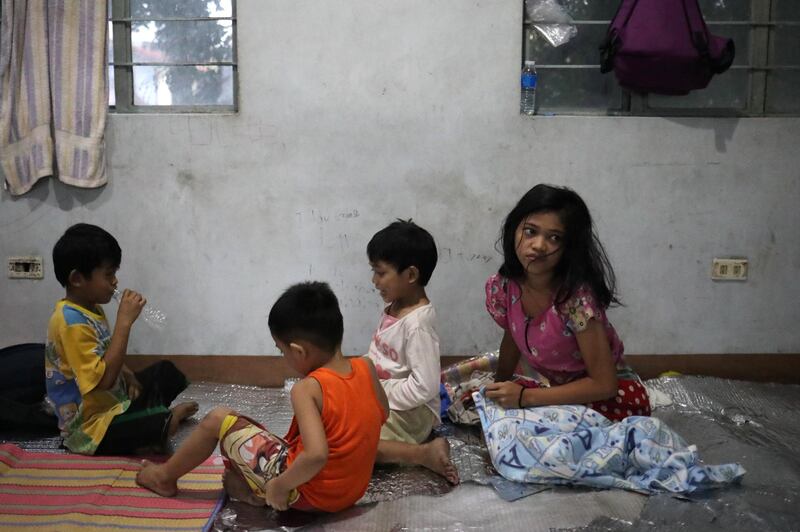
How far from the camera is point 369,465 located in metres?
1.86

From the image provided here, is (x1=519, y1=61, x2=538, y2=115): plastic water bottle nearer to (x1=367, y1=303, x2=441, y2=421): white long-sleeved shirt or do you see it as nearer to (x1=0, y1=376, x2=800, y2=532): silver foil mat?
(x1=367, y1=303, x2=441, y2=421): white long-sleeved shirt

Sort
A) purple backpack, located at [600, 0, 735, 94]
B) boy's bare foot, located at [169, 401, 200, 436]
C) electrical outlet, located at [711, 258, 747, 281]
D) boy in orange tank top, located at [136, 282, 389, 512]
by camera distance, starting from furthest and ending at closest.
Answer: electrical outlet, located at [711, 258, 747, 281] < purple backpack, located at [600, 0, 735, 94] < boy's bare foot, located at [169, 401, 200, 436] < boy in orange tank top, located at [136, 282, 389, 512]

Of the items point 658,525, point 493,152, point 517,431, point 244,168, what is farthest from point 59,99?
point 658,525

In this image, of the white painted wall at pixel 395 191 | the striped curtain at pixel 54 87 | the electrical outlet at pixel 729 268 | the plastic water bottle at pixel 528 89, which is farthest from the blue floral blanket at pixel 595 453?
the striped curtain at pixel 54 87

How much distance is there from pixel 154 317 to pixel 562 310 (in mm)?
1852

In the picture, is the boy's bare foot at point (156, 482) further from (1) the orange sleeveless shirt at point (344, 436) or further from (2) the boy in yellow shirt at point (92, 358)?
(1) the orange sleeveless shirt at point (344, 436)

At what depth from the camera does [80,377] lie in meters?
2.15

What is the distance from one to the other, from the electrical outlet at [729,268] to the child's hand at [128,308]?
2357mm

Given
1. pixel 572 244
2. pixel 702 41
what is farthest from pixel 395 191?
pixel 702 41

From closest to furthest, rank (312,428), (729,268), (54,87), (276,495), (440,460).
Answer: (312,428) < (276,495) < (440,460) < (54,87) < (729,268)

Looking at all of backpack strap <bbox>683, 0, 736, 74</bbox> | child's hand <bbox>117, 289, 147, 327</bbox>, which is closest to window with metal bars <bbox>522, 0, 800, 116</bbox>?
backpack strap <bbox>683, 0, 736, 74</bbox>

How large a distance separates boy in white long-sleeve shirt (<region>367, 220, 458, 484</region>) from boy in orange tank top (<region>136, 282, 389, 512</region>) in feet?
1.01

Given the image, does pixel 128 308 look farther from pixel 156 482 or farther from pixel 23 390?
pixel 23 390

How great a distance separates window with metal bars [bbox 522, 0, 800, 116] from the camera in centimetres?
303
